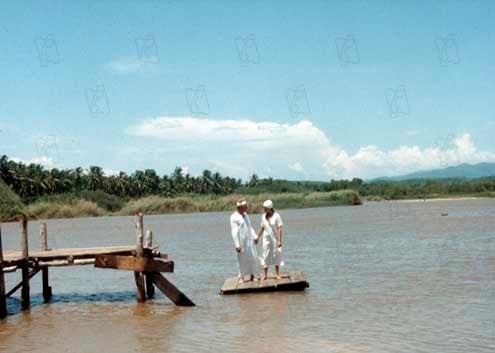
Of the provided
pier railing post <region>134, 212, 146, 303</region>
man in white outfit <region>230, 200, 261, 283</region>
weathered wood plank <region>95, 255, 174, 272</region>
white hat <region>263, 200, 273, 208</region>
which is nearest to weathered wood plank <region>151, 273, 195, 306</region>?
weathered wood plank <region>95, 255, 174, 272</region>

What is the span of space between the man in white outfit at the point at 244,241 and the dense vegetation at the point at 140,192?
58.0 m

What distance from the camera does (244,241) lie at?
14531 millimetres

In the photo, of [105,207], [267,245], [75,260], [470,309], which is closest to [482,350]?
[470,309]

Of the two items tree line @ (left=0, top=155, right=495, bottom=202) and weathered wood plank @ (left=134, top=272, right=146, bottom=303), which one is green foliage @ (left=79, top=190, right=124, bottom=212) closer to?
tree line @ (left=0, top=155, right=495, bottom=202)

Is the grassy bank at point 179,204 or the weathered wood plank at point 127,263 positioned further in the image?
the grassy bank at point 179,204

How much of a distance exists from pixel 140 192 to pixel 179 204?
2696 centimetres

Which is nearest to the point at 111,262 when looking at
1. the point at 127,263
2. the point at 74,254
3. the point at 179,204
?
the point at 127,263

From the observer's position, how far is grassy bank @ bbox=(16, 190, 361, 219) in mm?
81500

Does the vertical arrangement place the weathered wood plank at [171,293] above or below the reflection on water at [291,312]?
above

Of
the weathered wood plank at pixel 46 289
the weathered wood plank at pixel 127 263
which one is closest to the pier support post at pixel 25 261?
the weathered wood plank at pixel 46 289

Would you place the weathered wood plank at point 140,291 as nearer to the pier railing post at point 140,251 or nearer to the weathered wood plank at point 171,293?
the pier railing post at point 140,251

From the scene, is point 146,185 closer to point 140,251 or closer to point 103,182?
point 103,182

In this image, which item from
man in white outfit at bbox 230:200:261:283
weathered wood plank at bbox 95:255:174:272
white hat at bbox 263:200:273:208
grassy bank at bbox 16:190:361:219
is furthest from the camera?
grassy bank at bbox 16:190:361:219

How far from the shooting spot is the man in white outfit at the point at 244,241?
566 inches
